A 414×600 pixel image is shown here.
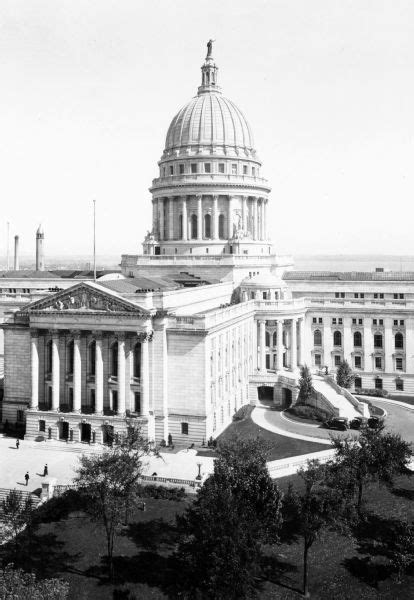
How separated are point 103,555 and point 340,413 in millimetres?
36005

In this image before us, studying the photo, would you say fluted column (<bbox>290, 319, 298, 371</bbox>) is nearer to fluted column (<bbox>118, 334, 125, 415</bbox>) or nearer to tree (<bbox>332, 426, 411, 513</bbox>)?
fluted column (<bbox>118, 334, 125, 415</bbox>)

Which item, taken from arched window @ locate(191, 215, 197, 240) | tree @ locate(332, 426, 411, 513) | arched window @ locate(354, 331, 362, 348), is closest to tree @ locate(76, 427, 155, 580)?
tree @ locate(332, 426, 411, 513)

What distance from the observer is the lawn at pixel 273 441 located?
2283 inches

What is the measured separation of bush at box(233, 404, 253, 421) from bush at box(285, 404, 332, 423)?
5049mm

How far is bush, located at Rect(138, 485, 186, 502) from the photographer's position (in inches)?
1876

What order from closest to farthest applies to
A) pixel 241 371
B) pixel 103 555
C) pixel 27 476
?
pixel 103 555, pixel 27 476, pixel 241 371

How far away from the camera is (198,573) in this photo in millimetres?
31688

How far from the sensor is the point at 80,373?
205ft

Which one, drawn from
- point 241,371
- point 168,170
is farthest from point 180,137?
point 241,371

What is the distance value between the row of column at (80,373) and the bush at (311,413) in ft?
62.7

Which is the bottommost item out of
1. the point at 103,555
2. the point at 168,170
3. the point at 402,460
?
the point at 103,555

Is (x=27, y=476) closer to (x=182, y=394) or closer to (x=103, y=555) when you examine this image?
(x=103, y=555)

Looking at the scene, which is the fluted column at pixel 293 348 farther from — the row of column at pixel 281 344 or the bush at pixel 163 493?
the bush at pixel 163 493

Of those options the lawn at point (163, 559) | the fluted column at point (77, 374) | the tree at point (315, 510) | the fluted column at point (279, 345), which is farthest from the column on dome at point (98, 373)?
the tree at point (315, 510)
